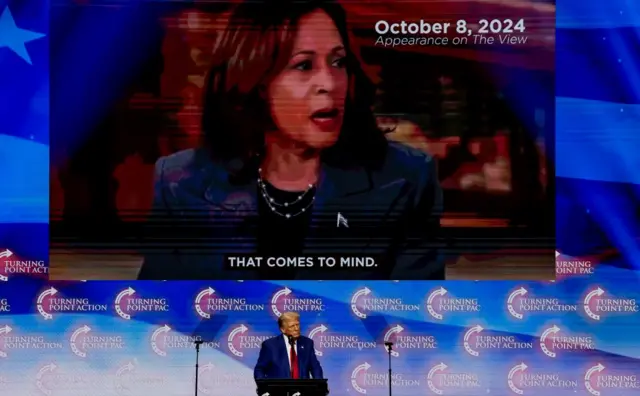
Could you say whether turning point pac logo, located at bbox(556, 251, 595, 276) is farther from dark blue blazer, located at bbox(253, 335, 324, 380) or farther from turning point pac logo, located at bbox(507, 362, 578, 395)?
dark blue blazer, located at bbox(253, 335, 324, 380)

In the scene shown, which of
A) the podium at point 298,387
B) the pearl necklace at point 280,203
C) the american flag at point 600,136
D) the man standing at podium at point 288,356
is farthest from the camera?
the pearl necklace at point 280,203

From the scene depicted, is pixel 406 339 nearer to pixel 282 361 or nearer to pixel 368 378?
pixel 368 378

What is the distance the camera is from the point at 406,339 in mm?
10172

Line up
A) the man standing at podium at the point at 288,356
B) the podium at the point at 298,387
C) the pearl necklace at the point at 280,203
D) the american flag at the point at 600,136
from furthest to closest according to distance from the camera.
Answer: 1. the pearl necklace at the point at 280,203
2. the american flag at the point at 600,136
3. the man standing at podium at the point at 288,356
4. the podium at the point at 298,387

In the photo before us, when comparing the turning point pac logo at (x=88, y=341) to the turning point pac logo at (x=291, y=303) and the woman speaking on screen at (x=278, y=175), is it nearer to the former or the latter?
the woman speaking on screen at (x=278, y=175)

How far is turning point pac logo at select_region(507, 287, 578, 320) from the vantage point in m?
10.2

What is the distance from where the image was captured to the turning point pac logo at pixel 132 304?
10188mm

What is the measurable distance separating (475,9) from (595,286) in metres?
2.43

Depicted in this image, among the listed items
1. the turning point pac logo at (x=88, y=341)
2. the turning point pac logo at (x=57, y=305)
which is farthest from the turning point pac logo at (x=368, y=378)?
the turning point pac logo at (x=57, y=305)

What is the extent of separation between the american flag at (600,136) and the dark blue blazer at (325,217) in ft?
3.60

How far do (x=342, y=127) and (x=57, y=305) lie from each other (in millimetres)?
2713

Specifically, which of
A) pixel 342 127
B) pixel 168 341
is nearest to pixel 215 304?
pixel 168 341

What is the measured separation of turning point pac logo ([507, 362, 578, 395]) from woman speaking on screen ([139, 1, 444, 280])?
1.00 metres

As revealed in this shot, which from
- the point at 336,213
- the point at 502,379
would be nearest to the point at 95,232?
the point at 336,213
